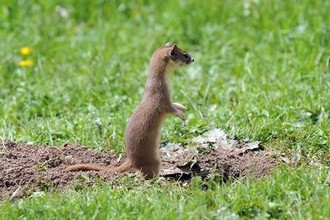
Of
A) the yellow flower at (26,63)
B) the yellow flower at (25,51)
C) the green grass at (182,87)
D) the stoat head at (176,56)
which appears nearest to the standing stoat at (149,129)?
the stoat head at (176,56)

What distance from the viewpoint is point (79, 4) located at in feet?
35.0

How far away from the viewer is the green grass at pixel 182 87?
5664 millimetres

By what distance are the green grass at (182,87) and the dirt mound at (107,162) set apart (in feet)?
0.61

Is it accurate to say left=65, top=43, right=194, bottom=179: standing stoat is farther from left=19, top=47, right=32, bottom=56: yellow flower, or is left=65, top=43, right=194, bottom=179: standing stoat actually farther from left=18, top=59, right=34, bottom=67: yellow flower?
left=19, top=47, right=32, bottom=56: yellow flower

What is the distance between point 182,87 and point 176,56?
5.97 feet

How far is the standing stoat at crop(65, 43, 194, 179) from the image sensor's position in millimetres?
6355

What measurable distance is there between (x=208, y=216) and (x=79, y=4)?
5.63 meters

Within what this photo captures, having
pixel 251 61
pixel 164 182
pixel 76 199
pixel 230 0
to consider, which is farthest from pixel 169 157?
pixel 230 0

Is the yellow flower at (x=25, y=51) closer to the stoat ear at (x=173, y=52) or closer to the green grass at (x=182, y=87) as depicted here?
the green grass at (x=182, y=87)

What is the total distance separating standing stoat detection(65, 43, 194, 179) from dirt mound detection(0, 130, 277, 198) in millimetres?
151

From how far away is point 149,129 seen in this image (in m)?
6.37

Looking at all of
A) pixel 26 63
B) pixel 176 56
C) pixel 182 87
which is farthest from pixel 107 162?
pixel 26 63

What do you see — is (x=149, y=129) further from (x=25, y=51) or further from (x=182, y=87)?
(x=25, y=51)

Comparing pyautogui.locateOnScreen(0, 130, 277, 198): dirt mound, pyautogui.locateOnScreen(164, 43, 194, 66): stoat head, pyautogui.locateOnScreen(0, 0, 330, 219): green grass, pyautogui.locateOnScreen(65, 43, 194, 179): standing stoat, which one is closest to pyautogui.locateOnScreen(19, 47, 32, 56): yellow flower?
pyautogui.locateOnScreen(0, 0, 330, 219): green grass
